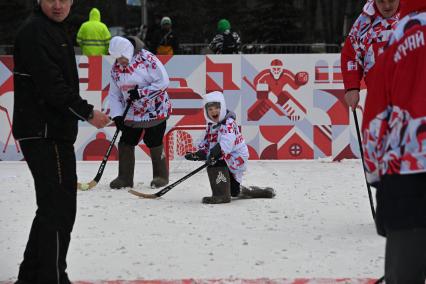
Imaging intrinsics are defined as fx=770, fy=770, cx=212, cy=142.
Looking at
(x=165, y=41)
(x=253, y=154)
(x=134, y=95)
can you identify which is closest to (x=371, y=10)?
(x=134, y=95)

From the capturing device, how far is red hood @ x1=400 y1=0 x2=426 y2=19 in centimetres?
270

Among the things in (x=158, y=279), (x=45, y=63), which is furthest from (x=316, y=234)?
(x=45, y=63)

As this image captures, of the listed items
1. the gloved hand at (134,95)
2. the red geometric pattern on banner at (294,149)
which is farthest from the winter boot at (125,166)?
the red geometric pattern on banner at (294,149)

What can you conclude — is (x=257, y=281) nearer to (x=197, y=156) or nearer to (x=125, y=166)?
(x=197, y=156)

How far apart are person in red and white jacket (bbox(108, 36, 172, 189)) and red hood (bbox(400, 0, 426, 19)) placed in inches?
183

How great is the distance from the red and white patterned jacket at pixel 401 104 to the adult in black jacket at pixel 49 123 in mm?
1439

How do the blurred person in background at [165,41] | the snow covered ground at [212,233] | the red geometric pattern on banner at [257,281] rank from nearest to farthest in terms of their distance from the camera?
the red geometric pattern on banner at [257,281] → the snow covered ground at [212,233] → the blurred person in background at [165,41]

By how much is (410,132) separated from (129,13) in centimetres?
2646

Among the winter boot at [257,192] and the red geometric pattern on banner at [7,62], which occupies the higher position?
the red geometric pattern on banner at [7,62]

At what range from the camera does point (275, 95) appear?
936 cm

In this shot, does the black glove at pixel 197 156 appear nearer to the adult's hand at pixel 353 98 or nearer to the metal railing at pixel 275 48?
the adult's hand at pixel 353 98

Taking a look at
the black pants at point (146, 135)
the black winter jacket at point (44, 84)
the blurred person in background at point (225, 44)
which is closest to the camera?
the black winter jacket at point (44, 84)

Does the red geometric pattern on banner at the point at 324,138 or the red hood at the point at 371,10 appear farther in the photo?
the red geometric pattern on banner at the point at 324,138

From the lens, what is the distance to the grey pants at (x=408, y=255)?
2.64m
